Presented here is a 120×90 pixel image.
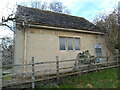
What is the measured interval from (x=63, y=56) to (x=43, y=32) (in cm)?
248

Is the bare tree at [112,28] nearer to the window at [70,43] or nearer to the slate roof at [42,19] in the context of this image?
the slate roof at [42,19]

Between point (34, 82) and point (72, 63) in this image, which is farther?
point (72, 63)

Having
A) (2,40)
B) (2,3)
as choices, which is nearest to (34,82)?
(2,40)

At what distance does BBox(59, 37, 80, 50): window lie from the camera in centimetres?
878

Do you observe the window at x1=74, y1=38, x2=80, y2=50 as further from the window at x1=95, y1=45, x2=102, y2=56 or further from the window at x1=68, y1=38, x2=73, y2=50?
the window at x1=95, y1=45, x2=102, y2=56

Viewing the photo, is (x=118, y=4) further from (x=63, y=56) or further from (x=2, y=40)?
(x=2, y=40)

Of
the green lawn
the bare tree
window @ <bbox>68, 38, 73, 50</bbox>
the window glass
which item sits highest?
the bare tree

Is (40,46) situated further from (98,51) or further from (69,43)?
(98,51)

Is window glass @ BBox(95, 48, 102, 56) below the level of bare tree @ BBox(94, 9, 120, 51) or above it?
below

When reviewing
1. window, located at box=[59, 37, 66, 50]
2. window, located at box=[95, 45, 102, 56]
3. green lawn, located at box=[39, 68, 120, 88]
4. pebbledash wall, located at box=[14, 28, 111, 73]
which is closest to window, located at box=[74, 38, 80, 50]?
pebbledash wall, located at box=[14, 28, 111, 73]

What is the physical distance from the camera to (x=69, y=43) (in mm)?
9094

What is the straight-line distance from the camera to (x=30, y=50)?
743cm

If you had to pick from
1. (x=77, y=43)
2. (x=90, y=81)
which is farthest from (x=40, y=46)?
(x=90, y=81)

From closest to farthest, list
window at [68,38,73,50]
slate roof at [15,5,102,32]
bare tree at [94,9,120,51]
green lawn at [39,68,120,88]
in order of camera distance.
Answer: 1. green lawn at [39,68,120,88]
2. slate roof at [15,5,102,32]
3. window at [68,38,73,50]
4. bare tree at [94,9,120,51]
